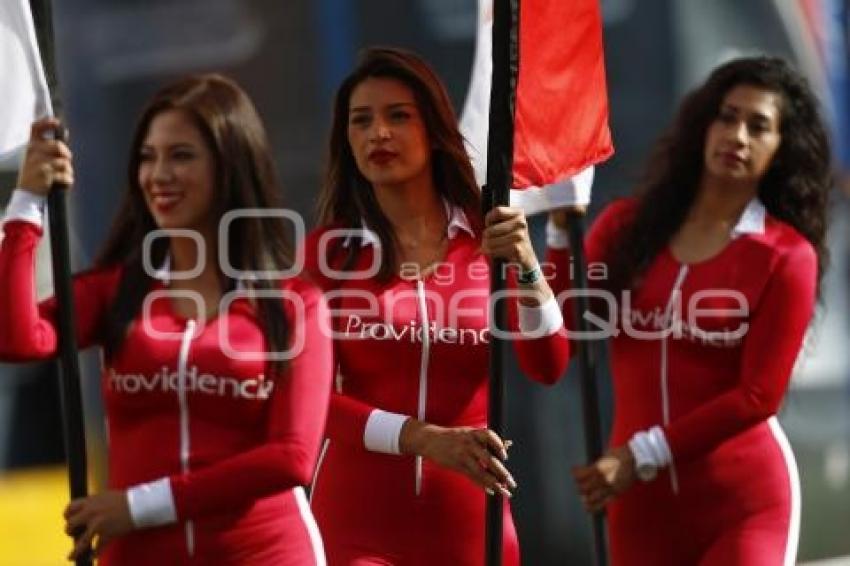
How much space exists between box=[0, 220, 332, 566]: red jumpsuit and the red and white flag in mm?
677

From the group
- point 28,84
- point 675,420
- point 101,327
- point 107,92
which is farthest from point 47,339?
point 107,92

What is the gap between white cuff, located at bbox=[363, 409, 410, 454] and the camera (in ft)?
16.9

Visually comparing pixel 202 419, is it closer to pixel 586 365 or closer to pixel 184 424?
pixel 184 424

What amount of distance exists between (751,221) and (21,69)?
6.14 feet

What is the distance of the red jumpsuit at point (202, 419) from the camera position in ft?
15.8

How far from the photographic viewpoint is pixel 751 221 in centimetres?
589

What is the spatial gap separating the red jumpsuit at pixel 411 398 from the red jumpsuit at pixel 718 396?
61 centimetres

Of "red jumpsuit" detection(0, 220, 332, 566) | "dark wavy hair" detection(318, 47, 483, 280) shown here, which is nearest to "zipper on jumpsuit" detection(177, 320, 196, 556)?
"red jumpsuit" detection(0, 220, 332, 566)

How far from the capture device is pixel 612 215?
6.15m

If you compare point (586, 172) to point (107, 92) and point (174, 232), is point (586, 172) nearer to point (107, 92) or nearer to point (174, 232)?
point (174, 232)

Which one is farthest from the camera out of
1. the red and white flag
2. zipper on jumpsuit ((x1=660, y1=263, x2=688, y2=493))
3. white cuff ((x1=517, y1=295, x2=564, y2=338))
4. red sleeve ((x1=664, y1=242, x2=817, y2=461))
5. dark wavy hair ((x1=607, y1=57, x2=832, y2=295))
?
dark wavy hair ((x1=607, y1=57, x2=832, y2=295))

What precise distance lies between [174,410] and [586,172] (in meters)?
1.54

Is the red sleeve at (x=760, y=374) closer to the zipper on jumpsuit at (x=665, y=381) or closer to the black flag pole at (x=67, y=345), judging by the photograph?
the zipper on jumpsuit at (x=665, y=381)

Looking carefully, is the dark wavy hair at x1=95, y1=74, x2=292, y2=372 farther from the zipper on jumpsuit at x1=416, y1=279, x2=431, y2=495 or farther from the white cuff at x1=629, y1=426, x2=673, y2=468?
the white cuff at x1=629, y1=426, x2=673, y2=468
